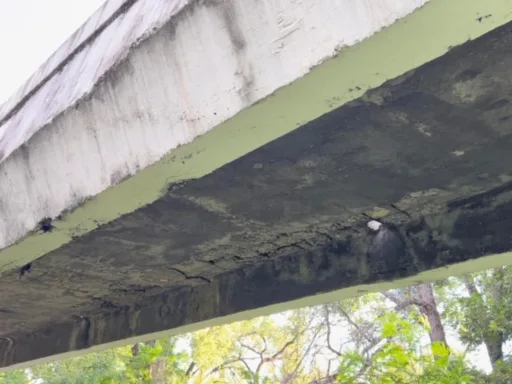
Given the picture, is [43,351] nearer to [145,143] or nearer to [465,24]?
[145,143]

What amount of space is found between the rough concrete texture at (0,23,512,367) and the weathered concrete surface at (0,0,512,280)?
26 centimetres

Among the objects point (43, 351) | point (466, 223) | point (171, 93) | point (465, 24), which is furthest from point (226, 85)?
point (43, 351)

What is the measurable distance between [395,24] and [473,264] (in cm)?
147

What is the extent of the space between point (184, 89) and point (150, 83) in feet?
0.37

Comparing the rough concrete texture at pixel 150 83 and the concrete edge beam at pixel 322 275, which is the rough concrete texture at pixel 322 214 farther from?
the rough concrete texture at pixel 150 83

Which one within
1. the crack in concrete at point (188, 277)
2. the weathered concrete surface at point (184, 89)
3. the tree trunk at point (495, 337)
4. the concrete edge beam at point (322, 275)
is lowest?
the tree trunk at point (495, 337)

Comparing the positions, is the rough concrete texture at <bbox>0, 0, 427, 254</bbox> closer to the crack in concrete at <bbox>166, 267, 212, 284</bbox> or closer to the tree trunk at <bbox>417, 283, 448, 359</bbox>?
the crack in concrete at <bbox>166, 267, 212, 284</bbox>

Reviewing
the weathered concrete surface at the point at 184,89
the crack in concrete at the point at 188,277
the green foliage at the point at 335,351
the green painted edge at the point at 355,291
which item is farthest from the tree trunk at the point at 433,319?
the weathered concrete surface at the point at 184,89

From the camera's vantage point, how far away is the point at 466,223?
2.04m

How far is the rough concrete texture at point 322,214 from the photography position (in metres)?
1.39

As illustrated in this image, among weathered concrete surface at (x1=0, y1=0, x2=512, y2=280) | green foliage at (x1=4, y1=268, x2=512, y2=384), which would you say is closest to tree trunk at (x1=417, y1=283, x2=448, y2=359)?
green foliage at (x1=4, y1=268, x2=512, y2=384)

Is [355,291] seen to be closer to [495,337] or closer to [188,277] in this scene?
[188,277]

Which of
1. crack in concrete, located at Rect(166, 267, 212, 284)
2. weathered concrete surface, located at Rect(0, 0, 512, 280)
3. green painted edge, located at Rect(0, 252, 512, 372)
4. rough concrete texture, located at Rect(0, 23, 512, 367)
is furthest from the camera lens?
crack in concrete, located at Rect(166, 267, 212, 284)

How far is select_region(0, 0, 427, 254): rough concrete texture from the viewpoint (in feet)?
3.09
